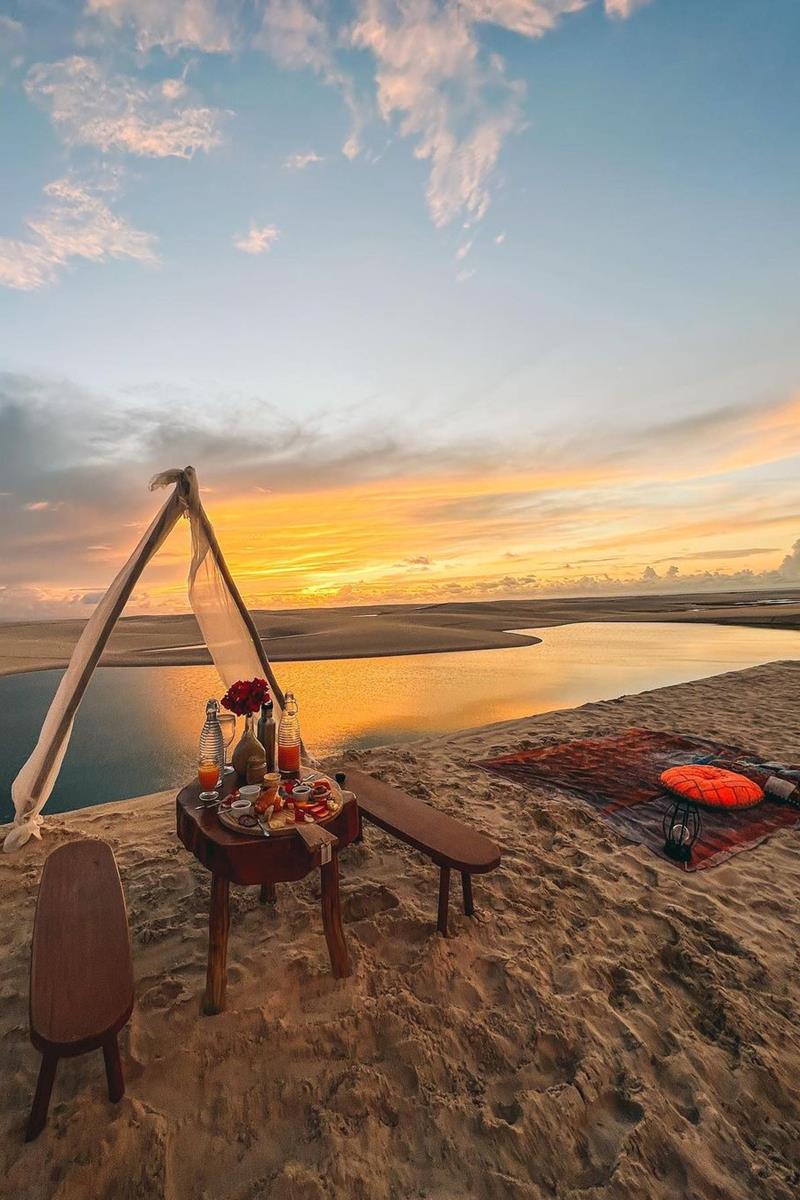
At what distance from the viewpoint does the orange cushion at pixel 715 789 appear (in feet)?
17.5

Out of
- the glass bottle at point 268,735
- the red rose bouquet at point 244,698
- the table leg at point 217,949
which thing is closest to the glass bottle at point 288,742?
the glass bottle at point 268,735

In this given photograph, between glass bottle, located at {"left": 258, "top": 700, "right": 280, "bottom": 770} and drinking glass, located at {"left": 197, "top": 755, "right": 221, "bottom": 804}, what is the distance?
1.12 feet

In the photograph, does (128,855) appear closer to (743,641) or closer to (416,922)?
(416,922)

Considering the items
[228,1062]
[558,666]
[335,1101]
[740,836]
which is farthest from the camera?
[558,666]

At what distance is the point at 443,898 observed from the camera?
3.43 meters

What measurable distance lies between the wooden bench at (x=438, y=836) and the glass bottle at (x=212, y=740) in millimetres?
1121

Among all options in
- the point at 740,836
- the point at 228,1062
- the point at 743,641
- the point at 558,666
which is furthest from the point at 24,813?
the point at 743,641

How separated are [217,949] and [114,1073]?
0.64 metres

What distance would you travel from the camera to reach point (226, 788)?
3.47 m

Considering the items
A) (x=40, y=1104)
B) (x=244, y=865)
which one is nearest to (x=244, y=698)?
(x=244, y=865)

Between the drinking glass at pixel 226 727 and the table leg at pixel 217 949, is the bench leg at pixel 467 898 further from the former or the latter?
the drinking glass at pixel 226 727

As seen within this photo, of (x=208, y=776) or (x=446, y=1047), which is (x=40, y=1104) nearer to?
(x=208, y=776)

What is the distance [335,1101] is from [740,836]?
4174mm

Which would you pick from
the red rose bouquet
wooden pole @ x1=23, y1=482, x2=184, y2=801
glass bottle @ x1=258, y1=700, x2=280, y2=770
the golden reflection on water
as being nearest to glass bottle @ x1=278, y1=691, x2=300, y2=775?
glass bottle @ x1=258, y1=700, x2=280, y2=770
